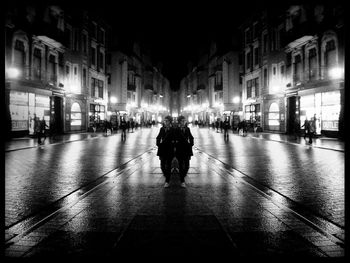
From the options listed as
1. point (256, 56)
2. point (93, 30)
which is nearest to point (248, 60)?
point (256, 56)

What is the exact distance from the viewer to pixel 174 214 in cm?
581

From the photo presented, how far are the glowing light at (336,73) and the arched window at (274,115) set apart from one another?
1082 cm

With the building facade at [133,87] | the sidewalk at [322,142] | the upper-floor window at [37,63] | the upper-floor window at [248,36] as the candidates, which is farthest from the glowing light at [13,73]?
the upper-floor window at [248,36]

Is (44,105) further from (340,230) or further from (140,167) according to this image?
(340,230)

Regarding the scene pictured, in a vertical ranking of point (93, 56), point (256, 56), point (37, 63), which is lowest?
point (37, 63)

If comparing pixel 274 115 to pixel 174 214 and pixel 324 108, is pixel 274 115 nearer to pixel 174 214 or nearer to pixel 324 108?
pixel 324 108

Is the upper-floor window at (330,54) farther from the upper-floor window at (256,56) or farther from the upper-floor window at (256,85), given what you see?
the upper-floor window at (256,56)

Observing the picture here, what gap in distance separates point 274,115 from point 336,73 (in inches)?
497

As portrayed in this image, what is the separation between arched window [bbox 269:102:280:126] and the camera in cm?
3691

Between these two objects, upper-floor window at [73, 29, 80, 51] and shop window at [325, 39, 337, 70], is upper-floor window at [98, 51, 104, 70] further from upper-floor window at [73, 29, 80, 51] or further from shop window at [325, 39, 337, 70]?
shop window at [325, 39, 337, 70]

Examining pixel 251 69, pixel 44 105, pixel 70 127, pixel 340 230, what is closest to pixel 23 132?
pixel 44 105

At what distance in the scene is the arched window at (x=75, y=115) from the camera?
36.9m

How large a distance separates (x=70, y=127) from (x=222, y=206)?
3227 cm

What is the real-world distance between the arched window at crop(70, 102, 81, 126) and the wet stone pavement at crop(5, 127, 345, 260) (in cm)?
2720
